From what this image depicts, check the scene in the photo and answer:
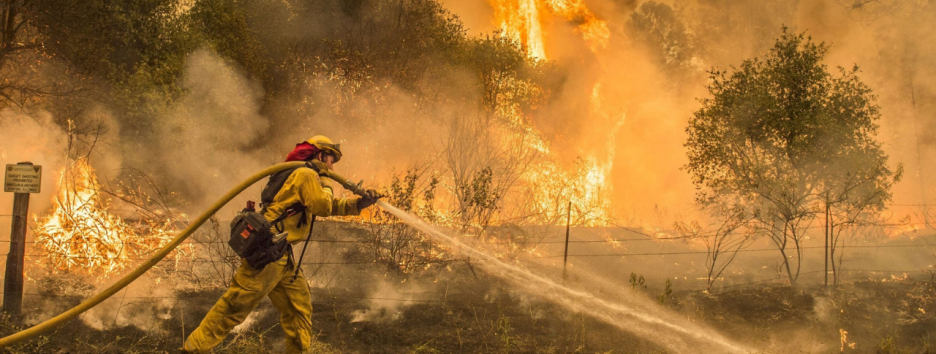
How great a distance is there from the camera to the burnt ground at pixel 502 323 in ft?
18.9

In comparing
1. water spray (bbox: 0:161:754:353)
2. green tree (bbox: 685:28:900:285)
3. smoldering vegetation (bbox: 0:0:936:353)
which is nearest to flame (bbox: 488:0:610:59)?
smoldering vegetation (bbox: 0:0:936:353)

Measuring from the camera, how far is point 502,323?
6660 millimetres

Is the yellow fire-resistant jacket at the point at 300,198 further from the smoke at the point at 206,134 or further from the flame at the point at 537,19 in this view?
the flame at the point at 537,19

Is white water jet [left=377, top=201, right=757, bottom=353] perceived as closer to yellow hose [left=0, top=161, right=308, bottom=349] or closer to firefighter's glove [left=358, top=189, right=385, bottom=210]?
firefighter's glove [left=358, top=189, right=385, bottom=210]

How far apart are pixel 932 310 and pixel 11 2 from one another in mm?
16088

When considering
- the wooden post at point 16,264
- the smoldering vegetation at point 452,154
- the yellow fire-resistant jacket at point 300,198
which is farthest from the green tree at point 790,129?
the wooden post at point 16,264

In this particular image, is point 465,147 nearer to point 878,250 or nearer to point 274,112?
point 274,112

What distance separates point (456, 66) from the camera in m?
16.3

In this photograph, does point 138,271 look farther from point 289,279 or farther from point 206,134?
point 206,134

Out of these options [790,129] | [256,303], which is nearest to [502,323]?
[256,303]

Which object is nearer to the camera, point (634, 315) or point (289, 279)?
point (289, 279)

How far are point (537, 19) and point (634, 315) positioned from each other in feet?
43.5

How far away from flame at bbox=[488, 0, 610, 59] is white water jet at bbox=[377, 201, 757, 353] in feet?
32.9

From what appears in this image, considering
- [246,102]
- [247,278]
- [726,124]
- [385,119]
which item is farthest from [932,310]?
[246,102]
